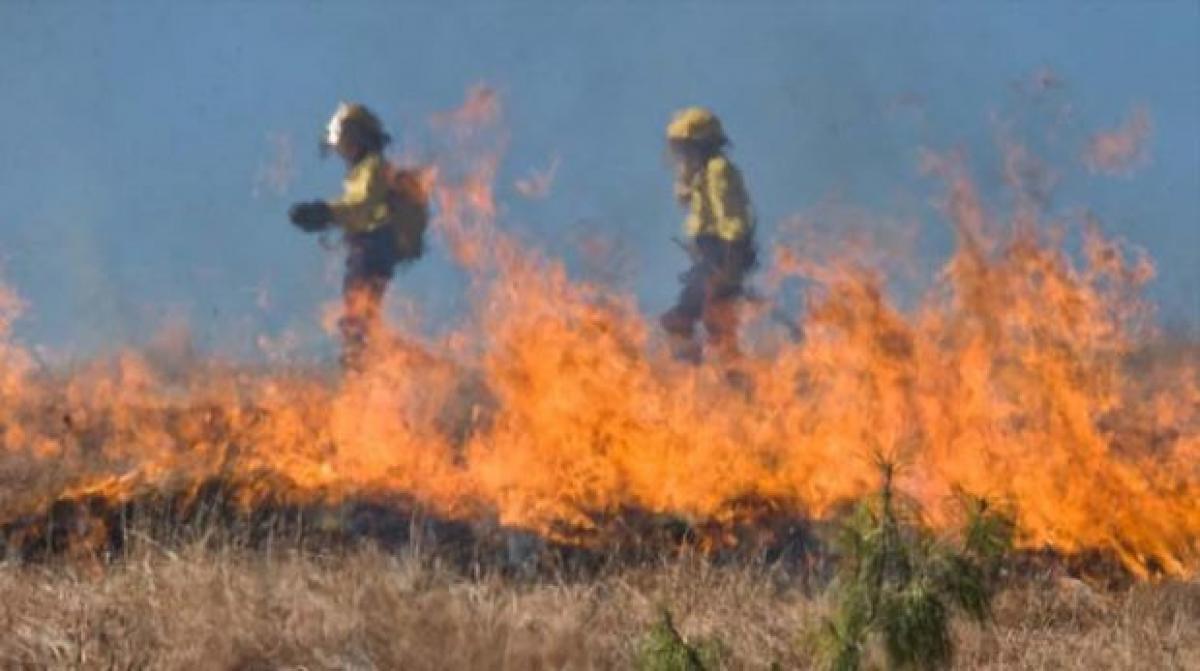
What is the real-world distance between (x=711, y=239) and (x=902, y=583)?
9618 millimetres

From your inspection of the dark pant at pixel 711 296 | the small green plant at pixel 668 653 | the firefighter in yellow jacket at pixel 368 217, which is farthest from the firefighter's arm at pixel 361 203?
the small green plant at pixel 668 653

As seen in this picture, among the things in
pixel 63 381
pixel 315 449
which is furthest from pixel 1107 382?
pixel 63 381

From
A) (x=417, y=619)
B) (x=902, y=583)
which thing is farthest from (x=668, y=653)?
(x=417, y=619)

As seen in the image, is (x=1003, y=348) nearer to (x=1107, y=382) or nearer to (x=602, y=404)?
(x=1107, y=382)

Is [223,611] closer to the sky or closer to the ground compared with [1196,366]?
closer to the ground

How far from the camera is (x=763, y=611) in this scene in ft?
20.9

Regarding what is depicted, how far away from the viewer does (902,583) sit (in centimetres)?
352

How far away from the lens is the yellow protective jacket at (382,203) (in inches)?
486

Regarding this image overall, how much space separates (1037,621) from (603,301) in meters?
4.40

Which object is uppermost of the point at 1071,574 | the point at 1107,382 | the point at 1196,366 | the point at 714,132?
the point at 714,132

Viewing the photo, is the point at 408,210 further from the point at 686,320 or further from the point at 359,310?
the point at 686,320

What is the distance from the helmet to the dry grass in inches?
249

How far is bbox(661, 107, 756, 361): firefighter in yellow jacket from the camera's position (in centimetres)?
1285

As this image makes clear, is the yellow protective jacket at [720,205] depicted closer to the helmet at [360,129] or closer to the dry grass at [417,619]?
the helmet at [360,129]
